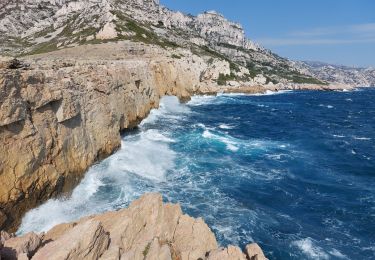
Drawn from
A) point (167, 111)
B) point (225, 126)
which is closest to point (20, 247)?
point (225, 126)

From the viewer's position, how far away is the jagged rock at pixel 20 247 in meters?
14.0

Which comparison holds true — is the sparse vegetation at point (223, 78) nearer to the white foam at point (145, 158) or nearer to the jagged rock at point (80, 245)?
the white foam at point (145, 158)

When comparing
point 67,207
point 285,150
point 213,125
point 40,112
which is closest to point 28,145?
point 40,112

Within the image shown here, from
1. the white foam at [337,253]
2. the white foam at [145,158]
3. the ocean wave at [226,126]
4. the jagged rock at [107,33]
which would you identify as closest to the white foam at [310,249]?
the white foam at [337,253]

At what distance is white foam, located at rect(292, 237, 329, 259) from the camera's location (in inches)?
901

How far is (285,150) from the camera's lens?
163 ft

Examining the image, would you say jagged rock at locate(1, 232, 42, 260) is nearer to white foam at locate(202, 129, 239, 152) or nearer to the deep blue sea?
the deep blue sea

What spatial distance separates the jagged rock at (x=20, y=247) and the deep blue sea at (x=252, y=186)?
7515 mm

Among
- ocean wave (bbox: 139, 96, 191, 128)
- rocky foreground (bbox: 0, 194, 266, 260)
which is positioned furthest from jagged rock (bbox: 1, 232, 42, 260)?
ocean wave (bbox: 139, 96, 191, 128)

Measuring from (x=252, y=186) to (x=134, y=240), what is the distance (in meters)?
19.1

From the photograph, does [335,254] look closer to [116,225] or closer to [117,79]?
[116,225]

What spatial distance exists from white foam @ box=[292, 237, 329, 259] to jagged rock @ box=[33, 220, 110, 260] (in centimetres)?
1341

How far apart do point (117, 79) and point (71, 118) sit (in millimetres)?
17639

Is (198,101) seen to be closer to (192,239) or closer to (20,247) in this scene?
(192,239)
